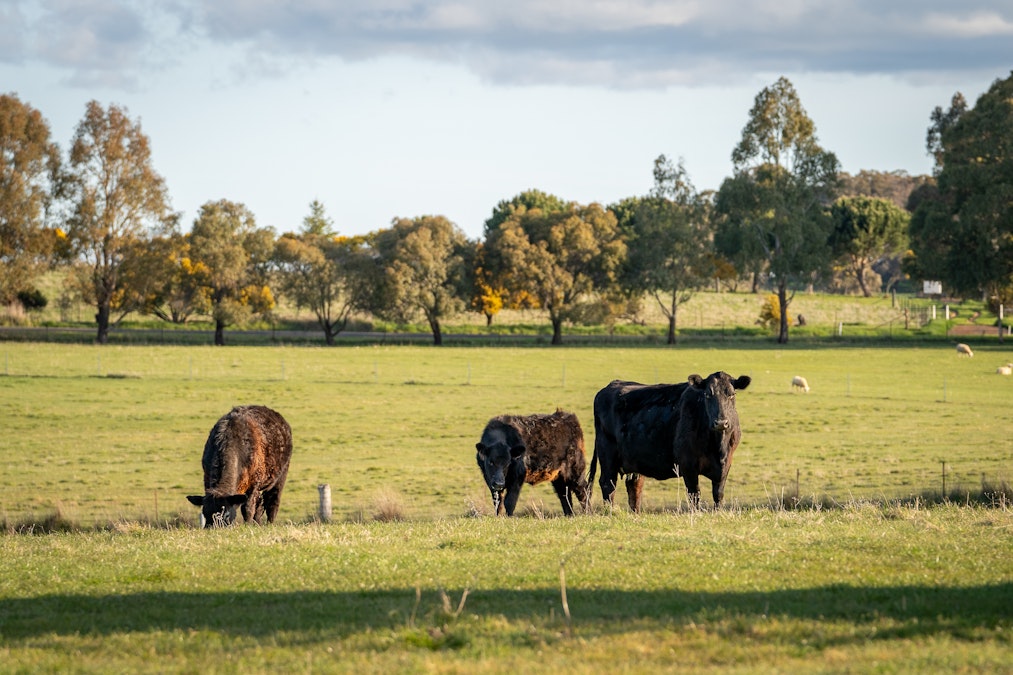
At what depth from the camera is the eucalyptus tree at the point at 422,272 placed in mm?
93875

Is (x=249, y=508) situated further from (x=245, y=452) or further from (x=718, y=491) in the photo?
(x=718, y=491)

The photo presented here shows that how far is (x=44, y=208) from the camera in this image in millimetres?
91188

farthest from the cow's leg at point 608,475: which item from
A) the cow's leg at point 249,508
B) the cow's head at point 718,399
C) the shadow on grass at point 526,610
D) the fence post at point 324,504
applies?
the shadow on grass at point 526,610

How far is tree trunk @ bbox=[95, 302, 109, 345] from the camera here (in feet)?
284

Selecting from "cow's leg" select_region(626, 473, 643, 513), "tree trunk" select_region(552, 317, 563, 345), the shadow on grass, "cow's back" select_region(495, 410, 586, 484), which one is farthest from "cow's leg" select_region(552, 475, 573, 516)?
"tree trunk" select_region(552, 317, 563, 345)

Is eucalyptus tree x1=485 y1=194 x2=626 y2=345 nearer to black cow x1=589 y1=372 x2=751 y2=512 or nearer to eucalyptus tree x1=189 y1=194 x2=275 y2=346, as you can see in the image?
eucalyptus tree x1=189 y1=194 x2=275 y2=346

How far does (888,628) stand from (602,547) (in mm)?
4097

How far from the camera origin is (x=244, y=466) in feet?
57.6

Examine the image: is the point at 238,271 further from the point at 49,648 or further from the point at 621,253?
the point at 49,648

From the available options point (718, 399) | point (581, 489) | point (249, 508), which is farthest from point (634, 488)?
point (249, 508)

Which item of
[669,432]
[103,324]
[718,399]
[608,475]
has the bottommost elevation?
[608,475]

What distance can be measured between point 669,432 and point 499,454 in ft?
8.84

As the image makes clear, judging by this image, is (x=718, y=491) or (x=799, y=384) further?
(x=799, y=384)

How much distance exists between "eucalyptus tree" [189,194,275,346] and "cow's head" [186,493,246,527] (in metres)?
76.7
